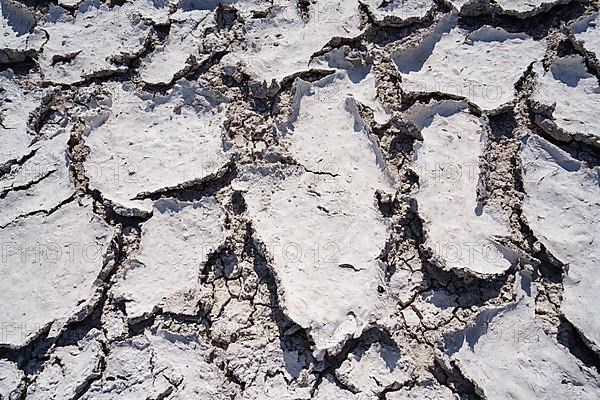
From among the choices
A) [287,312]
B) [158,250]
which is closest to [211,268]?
[158,250]

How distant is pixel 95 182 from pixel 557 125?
1424 mm

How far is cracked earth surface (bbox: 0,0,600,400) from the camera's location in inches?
57.7

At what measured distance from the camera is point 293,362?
1465 millimetres

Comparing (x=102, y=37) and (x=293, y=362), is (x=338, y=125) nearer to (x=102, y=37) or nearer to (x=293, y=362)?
(x=293, y=362)

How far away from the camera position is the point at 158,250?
5.45ft

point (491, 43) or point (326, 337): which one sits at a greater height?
point (491, 43)

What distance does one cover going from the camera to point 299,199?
5.72ft

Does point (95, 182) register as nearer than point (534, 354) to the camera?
No

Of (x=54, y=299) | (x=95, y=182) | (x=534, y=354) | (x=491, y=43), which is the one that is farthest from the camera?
(x=491, y=43)

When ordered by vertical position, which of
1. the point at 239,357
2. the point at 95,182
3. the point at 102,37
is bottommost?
the point at 239,357

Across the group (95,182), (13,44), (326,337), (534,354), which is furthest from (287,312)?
(13,44)

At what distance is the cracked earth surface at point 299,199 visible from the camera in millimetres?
1467

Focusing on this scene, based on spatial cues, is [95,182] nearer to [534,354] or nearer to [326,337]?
[326,337]

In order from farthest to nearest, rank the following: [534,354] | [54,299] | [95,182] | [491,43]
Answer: [491,43] → [95,182] → [54,299] → [534,354]
